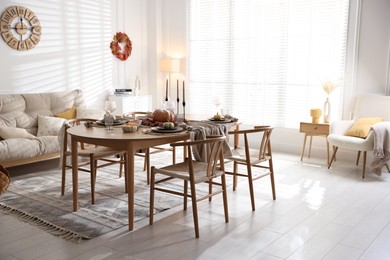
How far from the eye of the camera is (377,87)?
205 inches

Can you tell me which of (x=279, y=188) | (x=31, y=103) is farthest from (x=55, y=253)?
(x=31, y=103)

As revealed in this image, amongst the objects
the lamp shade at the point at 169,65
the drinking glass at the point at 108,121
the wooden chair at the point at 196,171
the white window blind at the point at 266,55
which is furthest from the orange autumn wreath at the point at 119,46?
the wooden chair at the point at 196,171

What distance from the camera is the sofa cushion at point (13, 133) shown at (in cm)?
450

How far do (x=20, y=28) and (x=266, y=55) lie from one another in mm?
3309

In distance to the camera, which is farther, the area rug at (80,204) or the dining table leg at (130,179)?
the area rug at (80,204)

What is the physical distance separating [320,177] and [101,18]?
12.7 feet

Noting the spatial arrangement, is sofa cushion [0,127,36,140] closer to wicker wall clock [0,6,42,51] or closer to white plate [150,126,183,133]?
wicker wall clock [0,6,42,51]

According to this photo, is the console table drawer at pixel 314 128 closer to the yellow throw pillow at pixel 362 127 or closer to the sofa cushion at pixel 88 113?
the yellow throw pillow at pixel 362 127

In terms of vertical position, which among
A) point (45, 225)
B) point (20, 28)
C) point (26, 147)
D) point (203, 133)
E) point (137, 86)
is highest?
point (20, 28)

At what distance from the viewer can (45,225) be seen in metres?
3.19

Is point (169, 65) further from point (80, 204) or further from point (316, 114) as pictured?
point (80, 204)

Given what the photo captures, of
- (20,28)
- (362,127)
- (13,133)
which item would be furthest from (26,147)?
(362,127)

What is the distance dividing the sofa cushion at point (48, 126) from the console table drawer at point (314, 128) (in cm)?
306

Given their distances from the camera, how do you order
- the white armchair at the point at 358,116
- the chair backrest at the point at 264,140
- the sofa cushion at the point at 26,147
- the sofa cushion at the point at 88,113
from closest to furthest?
the chair backrest at the point at 264,140
the sofa cushion at the point at 26,147
the white armchair at the point at 358,116
the sofa cushion at the point at 88,113
